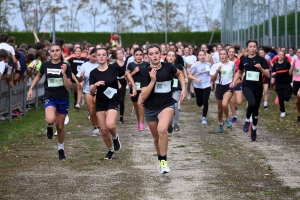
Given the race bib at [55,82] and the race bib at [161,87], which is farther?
the race bib at [55,82]

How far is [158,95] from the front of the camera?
34.0ft

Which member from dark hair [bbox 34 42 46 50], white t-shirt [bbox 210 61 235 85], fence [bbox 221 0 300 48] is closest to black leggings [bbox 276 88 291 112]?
white t-shirt [bbox 210 61 235 85]

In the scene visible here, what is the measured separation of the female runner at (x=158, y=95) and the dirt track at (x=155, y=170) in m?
Result: 0.62

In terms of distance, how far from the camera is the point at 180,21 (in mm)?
73312

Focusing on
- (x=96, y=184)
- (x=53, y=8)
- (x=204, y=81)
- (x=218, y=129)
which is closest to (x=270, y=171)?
(x=96, y=184)

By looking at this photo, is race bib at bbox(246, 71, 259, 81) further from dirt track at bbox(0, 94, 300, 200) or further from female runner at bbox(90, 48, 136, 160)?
female runner at bbox(90, 48, 136, 160)

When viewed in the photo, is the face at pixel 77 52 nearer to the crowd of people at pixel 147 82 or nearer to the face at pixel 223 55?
the crowd of people at pixel 147 82

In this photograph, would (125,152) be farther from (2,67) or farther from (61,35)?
(61,35)

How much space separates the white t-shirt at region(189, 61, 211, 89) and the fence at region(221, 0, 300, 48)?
881cm

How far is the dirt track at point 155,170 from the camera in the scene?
8812 mm

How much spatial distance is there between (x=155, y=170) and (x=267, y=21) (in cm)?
2356

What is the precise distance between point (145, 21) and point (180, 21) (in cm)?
381

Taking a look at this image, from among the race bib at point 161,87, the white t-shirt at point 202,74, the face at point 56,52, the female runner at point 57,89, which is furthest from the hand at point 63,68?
the white t-shirt at point 202,74

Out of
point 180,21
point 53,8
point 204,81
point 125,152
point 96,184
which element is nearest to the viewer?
point 96,184
